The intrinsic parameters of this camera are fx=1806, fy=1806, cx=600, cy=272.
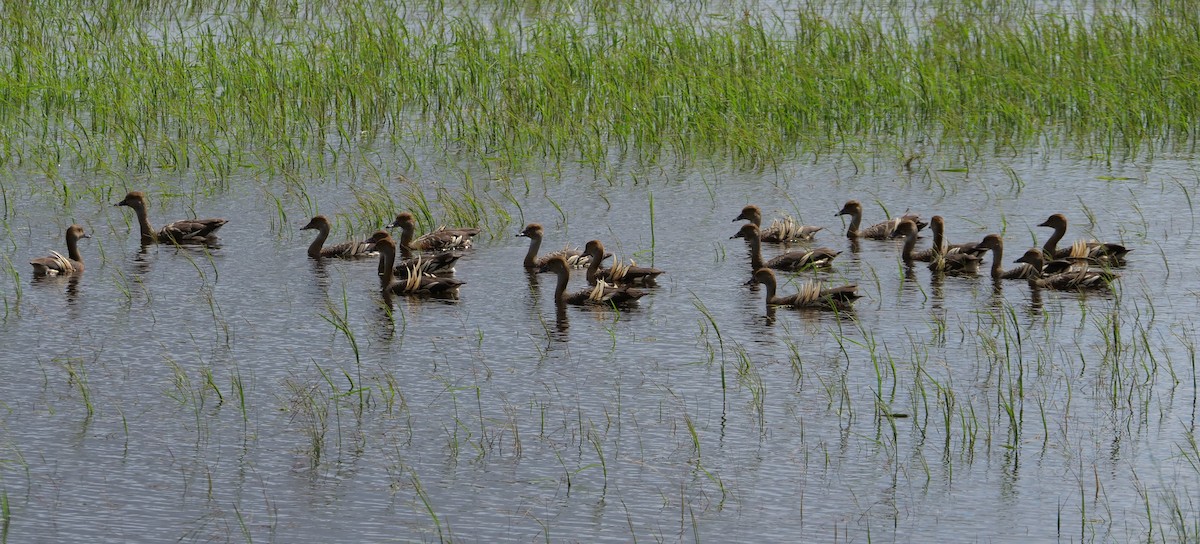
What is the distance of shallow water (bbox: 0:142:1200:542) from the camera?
8.81 metres

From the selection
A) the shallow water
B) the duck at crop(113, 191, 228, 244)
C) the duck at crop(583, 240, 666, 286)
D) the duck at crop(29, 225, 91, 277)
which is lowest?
the shallow water

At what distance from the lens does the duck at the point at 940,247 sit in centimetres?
1448

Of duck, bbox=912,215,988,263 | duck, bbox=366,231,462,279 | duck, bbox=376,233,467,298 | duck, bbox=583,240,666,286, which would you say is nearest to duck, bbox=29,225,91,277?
duck, bbox=366,231,462,279

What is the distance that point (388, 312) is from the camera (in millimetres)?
13102

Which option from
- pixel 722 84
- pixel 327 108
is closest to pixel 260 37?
pixel 327 108

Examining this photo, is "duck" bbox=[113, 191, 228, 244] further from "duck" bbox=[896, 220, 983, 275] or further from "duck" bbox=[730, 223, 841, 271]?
"duck" bbox=[896, 220, 983, 275]

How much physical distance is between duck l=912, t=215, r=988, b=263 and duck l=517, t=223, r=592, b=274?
2.77 m

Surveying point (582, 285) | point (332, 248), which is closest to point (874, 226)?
point (582, 285)

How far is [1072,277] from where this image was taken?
13734mm

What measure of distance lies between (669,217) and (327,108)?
5.82 metres

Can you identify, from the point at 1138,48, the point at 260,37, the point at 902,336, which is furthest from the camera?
the point at 260,37

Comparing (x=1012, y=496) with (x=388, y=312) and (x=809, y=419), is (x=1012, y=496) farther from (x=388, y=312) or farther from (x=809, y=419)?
(x=388, y=312)

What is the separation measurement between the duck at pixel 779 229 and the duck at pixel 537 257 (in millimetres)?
1669

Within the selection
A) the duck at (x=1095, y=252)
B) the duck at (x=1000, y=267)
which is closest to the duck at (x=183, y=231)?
the duck at (x=1000, y=267)
